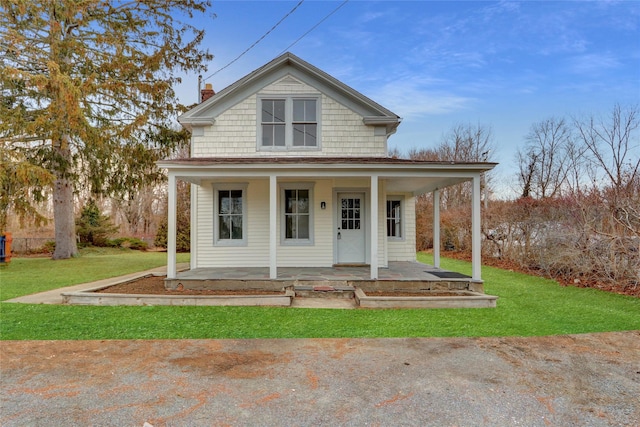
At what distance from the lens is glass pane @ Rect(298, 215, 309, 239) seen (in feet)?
33.8

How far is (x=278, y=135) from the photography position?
10.5 meters

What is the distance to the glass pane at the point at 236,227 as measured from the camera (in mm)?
10266

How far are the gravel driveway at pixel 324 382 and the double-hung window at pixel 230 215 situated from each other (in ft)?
18.2

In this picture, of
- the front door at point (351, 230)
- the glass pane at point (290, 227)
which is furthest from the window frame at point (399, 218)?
the glass pane at point (290, 227)

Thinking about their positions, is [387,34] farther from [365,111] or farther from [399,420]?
[399,420]

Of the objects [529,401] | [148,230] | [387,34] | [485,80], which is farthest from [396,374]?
[148,230]

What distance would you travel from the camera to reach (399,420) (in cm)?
288

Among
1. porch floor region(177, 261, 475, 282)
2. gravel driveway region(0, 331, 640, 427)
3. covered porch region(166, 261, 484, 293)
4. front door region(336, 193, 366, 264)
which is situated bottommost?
gravel driveway region(0, 331, 640, 427)

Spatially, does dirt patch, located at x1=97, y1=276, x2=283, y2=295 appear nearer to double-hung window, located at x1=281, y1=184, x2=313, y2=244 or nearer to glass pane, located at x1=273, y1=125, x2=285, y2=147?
double-hung window, located at x1=281, y1=184, x2=313, y2=244

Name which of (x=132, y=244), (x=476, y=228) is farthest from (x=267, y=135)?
(x=132, y=244)

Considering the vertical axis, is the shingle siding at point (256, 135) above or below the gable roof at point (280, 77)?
below

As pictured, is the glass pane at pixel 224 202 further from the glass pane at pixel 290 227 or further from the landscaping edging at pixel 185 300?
the landscaping edging at pixel 185 300

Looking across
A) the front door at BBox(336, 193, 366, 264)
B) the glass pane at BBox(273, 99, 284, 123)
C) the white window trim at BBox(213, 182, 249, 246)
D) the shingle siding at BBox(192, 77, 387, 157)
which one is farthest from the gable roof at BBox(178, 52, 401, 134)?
the front door at BBox(336, 193, 366, 264)

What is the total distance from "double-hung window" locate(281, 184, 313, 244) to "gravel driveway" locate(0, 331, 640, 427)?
5.53 meters
